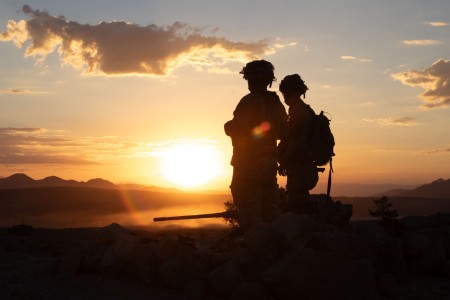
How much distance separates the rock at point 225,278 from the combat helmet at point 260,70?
11.3 feet

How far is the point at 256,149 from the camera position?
7672 millimetres

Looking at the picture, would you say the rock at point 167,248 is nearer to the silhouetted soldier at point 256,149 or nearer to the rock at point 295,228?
the rock at point 295,228

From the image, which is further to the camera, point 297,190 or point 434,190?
point 434,190

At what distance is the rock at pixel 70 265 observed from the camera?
6945 mm

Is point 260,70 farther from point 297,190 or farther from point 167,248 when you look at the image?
point 167,248

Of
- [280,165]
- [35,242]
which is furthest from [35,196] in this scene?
[280,165]

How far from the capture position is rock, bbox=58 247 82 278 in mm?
6945

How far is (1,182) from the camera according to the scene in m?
179

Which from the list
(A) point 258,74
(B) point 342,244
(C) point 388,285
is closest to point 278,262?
(B) point 342,244

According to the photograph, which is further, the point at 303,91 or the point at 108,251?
the point at 303,91

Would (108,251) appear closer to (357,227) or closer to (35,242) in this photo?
(357,227)

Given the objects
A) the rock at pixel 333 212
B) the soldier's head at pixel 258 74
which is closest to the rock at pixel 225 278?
the rock at pixel 333 212

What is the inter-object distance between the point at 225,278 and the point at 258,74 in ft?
12.1

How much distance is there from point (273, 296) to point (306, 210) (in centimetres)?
356
